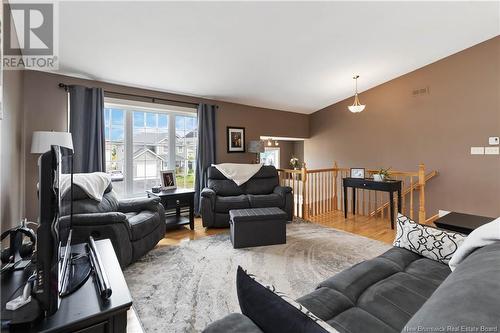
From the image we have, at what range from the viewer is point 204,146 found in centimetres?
451

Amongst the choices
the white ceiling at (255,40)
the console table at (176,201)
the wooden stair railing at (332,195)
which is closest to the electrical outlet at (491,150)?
the wooden stair railing at (332,195)

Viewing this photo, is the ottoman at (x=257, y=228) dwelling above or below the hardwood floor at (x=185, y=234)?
above

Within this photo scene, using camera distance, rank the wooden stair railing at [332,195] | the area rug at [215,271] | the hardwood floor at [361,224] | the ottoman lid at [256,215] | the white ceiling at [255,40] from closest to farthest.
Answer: the area rug at [215,271] < the white ceiling at [255,40] < the ottoman lid at [256,215] < the hardwood floor at [361,224] < the wooden stair railing at [332,195]

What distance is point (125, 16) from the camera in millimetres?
2295

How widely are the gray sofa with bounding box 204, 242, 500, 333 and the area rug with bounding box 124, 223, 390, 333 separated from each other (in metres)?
0.81

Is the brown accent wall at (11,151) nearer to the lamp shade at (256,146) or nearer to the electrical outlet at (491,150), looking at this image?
the lamp shade at (256,146)

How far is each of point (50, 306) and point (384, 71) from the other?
5.27 metres

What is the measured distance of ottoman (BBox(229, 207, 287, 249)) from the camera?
2951 millimetres

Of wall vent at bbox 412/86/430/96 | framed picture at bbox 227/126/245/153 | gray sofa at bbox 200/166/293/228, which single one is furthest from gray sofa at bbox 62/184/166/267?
wall vent at bbox 412/86/430/96

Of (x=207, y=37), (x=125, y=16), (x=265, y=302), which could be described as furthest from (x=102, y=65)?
(x=265, y=302)

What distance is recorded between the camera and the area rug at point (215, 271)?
5.86 ft

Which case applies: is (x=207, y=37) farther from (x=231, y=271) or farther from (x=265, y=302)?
(x=265, y=302)

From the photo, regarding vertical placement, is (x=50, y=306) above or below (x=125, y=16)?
below

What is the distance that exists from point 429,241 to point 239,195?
2945 millimetres
